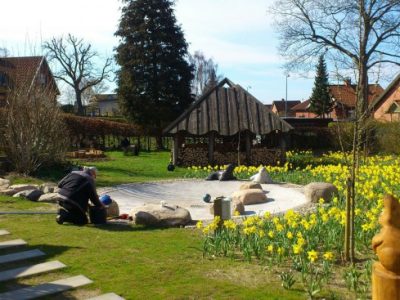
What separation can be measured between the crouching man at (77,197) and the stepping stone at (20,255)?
1749 mm

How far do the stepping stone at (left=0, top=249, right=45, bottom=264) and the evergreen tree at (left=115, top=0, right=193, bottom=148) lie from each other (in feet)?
96.9

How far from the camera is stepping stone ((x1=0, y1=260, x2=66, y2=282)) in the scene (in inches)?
222

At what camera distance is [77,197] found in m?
8.41

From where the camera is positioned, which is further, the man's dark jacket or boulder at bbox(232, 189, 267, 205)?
boulder at bbox(232, 189, 267, 205)

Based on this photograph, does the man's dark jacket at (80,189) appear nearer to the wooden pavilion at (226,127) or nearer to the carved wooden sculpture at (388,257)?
the carved wooden sculpture at (388,257)

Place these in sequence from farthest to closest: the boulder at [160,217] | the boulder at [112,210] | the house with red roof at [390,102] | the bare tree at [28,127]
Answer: the house with red roof at [390,102], the bare tree at [28,127], the boulder at [112,210], the boulder at [160,217]

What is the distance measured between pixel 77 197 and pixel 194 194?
605 centimetres

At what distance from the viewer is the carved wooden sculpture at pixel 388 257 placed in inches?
112

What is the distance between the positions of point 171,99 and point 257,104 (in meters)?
15.7

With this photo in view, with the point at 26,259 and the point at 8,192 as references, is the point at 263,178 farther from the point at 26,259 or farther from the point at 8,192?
the point at 26,259

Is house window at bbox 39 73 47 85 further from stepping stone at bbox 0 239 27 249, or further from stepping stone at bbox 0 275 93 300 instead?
stepping stone at bbox 0 275 93 300

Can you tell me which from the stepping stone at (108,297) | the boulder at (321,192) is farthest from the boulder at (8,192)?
the stepping stone at (108,297)

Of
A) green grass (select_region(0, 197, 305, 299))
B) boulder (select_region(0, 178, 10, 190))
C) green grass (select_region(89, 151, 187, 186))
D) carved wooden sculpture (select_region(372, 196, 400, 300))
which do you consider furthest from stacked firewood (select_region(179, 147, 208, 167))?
carved wooden sculpture (select_region(372, 196, 400, 300))

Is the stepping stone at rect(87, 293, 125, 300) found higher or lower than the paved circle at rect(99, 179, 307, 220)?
lower
